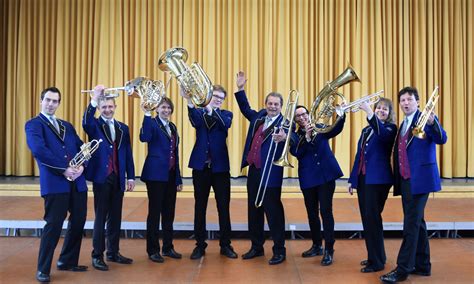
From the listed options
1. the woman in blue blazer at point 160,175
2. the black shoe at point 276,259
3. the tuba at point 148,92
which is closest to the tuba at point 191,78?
the tuba at point 148,92

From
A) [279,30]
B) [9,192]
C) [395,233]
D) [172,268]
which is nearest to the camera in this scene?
[172,268]

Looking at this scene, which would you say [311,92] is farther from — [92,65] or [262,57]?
[92,65]

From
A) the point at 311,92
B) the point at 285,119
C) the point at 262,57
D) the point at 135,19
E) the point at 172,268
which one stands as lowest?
the point at 172,268

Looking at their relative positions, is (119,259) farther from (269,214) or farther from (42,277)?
(269,214)

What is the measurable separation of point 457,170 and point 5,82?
9.24 m

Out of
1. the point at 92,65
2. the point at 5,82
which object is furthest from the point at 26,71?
the point at 92,65

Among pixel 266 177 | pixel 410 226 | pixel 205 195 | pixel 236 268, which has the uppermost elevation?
pixel 266 177

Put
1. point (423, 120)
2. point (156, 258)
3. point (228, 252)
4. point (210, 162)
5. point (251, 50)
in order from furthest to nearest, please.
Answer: point (251, 50) → point (228, 252) → point (210, 162) → point (156, 258) → point (423, 120)

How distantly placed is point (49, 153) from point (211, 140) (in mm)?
1646

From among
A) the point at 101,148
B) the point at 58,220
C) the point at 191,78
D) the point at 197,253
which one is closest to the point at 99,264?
the point at 58,220

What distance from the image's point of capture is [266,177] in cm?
498

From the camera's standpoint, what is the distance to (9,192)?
814 centimetres

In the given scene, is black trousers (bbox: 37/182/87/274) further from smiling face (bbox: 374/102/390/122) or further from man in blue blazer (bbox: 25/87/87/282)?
smiling face (bbox: 374/102/390/122)

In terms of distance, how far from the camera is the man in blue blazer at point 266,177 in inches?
196
